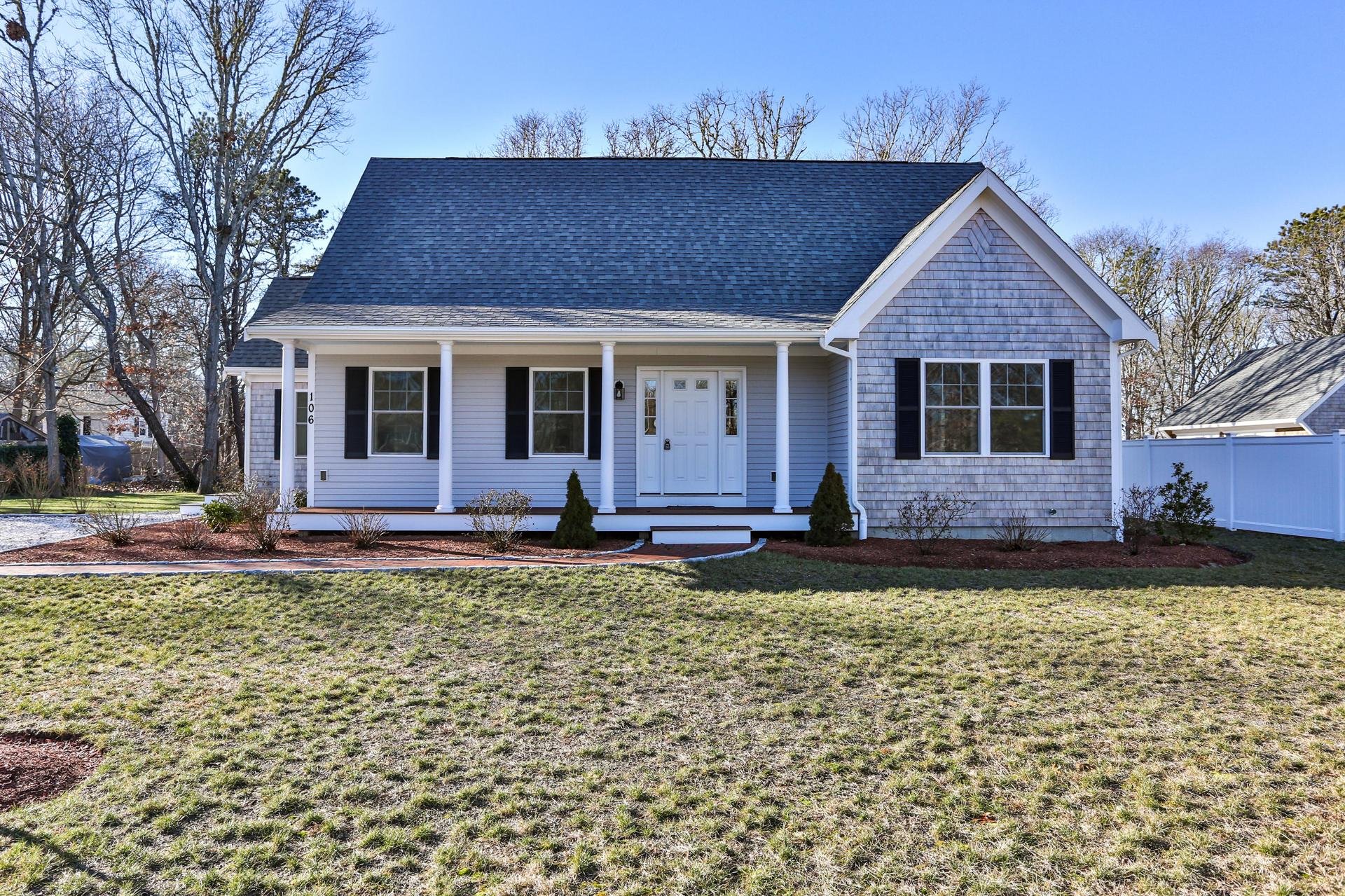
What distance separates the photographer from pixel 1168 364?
33.5 m

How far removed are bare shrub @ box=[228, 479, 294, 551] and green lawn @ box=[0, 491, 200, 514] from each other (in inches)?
216

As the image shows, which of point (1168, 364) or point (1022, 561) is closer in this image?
point (1022, 561)

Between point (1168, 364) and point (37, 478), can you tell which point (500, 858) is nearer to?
point (37, 478)

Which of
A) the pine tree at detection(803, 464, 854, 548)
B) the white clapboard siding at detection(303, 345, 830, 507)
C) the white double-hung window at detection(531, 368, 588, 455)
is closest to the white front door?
the white clapboard siding at detection(303, 345, 830, 507)

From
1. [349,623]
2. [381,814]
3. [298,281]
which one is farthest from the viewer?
[298,281]

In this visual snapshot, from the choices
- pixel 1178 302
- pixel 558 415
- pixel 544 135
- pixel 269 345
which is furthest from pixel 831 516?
pixel 1178 302

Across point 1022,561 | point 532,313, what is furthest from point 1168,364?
point 532,313

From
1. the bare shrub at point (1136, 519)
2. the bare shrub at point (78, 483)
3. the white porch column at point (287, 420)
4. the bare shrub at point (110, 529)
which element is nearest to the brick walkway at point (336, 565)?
the bare shrub at point (110, 529)

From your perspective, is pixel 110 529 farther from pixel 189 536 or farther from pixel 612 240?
pixel 612 240

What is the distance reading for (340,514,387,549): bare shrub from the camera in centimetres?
1017

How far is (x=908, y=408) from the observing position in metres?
11.3

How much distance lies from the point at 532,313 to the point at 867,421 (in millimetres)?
5086

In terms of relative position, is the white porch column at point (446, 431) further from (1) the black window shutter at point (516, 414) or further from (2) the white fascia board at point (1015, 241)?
(2) the white fascia board at point (1015, 241)

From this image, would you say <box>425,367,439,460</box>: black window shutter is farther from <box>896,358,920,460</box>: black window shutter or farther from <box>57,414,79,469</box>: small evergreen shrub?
<box>57,414,79,469</box>: small evergreen shrub
